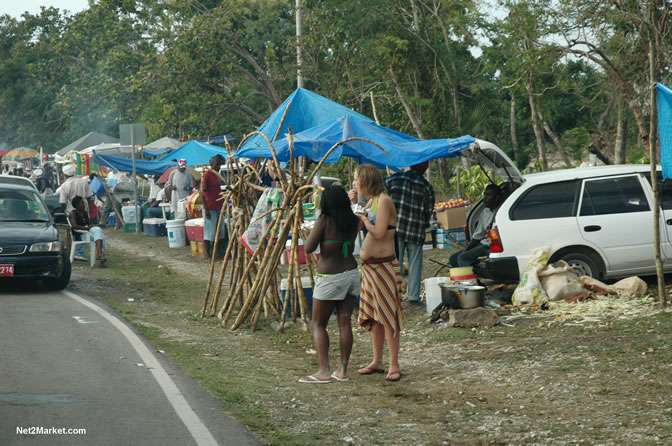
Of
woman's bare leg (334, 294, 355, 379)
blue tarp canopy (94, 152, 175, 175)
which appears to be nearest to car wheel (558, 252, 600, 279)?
woman's bare leg (334, 294, 355, 379)

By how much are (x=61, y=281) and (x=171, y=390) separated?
7.03 metres

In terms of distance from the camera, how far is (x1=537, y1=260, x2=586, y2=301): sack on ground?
10266mm

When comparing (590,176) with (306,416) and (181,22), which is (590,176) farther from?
(181,22)

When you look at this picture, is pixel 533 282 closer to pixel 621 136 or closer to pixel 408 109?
pixel 621 136

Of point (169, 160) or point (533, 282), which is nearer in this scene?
point (533, 282)

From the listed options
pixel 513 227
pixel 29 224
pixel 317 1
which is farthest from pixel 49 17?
pixel 513 227

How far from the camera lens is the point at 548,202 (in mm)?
10797

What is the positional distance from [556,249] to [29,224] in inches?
321

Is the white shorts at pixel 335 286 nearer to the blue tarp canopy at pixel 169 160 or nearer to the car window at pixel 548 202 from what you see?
the car window at pixel 548 202

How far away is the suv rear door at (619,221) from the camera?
10.7 m

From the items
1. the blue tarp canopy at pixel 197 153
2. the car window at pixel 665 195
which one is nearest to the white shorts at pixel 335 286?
the car window at pixel 665 195

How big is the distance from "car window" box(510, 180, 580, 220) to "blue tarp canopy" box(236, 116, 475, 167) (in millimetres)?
1002

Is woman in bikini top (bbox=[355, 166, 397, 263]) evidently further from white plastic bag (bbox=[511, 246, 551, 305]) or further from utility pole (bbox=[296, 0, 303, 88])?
utility pole (bbox=[296, 0, 303, 88])

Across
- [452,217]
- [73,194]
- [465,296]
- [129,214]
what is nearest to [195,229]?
[73,194]
